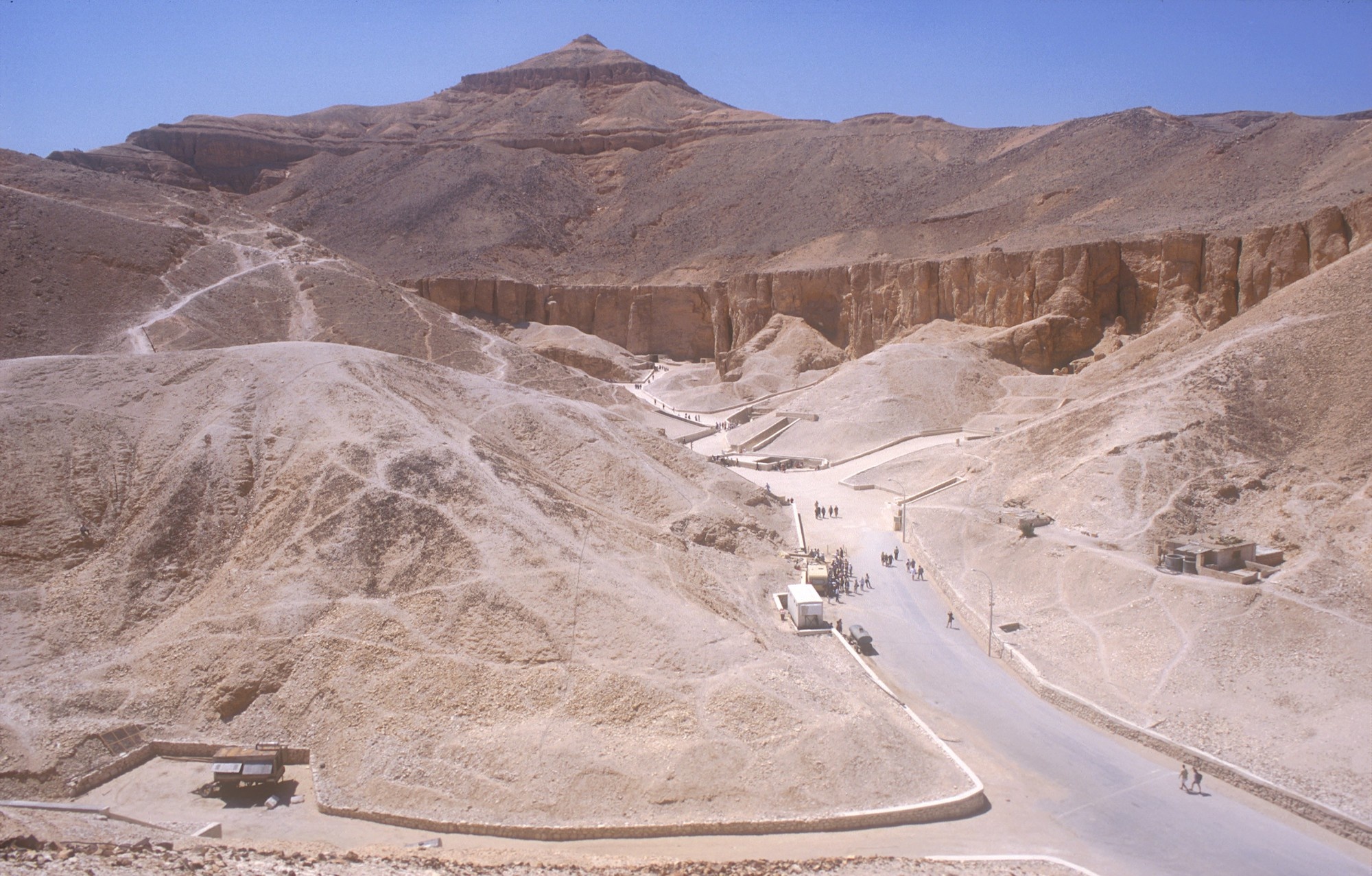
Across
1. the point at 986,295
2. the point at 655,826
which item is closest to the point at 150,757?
the point at 655,826

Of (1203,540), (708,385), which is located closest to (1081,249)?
(708,385)

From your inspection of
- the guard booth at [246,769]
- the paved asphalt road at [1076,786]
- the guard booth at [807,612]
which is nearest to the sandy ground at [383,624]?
the guard booth at [807,612]

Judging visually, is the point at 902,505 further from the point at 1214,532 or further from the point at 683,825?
the point at 683,825

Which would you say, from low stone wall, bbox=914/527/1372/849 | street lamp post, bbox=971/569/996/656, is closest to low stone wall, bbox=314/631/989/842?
low stone wall, bbox=914/527/1372/849

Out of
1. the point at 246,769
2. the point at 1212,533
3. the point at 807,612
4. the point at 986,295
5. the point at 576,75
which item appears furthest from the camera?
the point at 576,75

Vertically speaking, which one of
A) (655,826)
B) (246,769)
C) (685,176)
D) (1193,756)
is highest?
(685,176)

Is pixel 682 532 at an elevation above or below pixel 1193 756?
above

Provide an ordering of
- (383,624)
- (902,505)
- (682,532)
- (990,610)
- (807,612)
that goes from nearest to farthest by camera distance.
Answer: (383,624) < (807,612) < (990,610) < (682,532) < (902,505)
